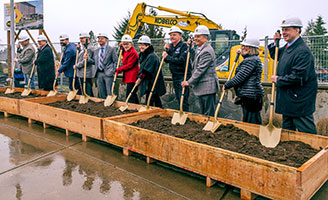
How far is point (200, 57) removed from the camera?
4.58m

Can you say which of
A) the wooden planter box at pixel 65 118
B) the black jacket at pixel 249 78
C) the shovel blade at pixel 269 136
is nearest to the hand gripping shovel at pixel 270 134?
the shovel blade at pixel 269 136

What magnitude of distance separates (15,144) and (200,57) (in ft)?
10.9

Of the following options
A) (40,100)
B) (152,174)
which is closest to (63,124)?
(40,100)

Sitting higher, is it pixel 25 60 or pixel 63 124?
pixel 25 60

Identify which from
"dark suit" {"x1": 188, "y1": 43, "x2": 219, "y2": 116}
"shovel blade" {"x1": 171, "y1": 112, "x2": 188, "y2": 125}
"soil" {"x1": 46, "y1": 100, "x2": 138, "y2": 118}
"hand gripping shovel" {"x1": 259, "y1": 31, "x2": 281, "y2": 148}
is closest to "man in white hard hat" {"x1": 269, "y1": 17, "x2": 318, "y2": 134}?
"hand gripping shovel" {"x1": 259, "y1": 31, "x2": 281, "y2": 148}

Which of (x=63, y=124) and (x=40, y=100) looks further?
(x=40, y=100)

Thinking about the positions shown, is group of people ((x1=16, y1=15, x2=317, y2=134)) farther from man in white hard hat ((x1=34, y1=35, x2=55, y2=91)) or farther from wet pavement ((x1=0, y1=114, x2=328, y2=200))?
wet pavement ((x1=0, y1=114, x2=328, y2=200))

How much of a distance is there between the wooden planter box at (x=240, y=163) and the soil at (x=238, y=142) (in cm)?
15

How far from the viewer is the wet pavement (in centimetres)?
295

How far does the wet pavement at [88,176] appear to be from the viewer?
2945 millimetres

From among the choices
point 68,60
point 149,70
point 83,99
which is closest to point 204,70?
point 149,70

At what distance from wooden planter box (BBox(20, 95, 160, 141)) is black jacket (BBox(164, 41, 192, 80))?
100cm

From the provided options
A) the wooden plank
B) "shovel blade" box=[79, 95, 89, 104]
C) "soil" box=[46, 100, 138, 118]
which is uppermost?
"shovel blade" box=[79, 95, 89, 104]

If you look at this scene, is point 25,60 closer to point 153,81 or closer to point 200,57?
point 153,81
